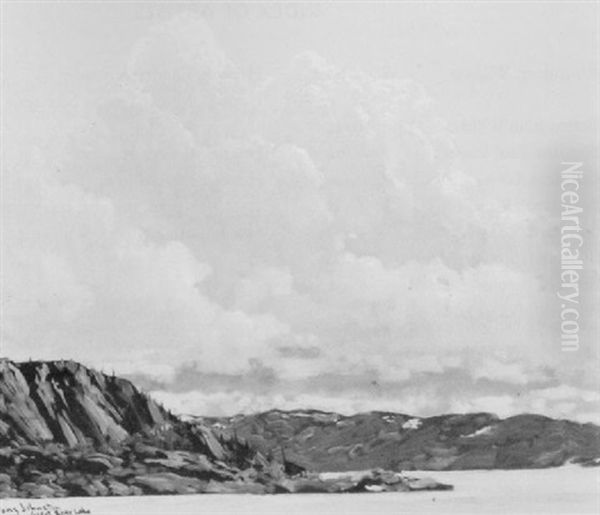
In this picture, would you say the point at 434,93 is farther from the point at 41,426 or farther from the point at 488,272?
the point at 41,426

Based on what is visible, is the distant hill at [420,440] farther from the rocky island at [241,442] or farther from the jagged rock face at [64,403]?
the jagged rock face at [64,403]

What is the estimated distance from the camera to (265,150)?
245 inches

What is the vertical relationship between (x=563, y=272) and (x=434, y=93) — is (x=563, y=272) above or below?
below

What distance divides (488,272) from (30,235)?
3.38m

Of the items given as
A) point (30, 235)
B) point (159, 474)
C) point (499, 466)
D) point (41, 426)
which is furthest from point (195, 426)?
point (499, 466)

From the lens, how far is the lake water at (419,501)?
240 inches

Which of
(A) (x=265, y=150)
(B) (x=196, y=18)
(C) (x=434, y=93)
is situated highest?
(B) (x=196, y=18)
